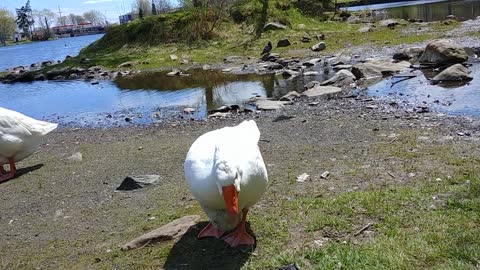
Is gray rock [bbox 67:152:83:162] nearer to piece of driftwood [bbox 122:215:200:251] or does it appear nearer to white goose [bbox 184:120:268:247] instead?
piece of driftwood [bbox 122:215:200:251]

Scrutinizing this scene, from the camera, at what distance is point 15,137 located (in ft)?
33.8

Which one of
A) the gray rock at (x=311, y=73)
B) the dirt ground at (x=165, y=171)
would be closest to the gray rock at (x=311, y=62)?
the gray rock at (x=311, y=73)

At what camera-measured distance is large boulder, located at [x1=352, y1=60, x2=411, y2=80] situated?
58.4 ft

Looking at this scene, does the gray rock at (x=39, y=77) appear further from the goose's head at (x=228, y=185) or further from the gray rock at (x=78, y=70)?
the goose's head at (x=228, y=185)

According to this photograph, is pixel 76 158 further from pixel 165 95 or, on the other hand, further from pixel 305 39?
pixel 305 39

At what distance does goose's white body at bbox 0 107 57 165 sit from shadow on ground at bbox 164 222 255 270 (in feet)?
19.8

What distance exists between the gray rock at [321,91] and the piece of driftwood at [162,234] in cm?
1015

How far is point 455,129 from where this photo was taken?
9.77 meters

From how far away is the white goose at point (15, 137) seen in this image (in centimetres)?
1020

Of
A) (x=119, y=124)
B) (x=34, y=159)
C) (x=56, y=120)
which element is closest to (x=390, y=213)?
(x=34, y=159)

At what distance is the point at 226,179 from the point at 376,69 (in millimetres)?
14549

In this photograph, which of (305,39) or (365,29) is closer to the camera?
(305,39)

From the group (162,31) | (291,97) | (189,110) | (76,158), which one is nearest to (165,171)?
(76,158)

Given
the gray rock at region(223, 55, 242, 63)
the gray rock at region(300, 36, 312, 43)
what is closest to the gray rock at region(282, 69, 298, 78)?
the gray rock at region(223, 55, 242, 63)
